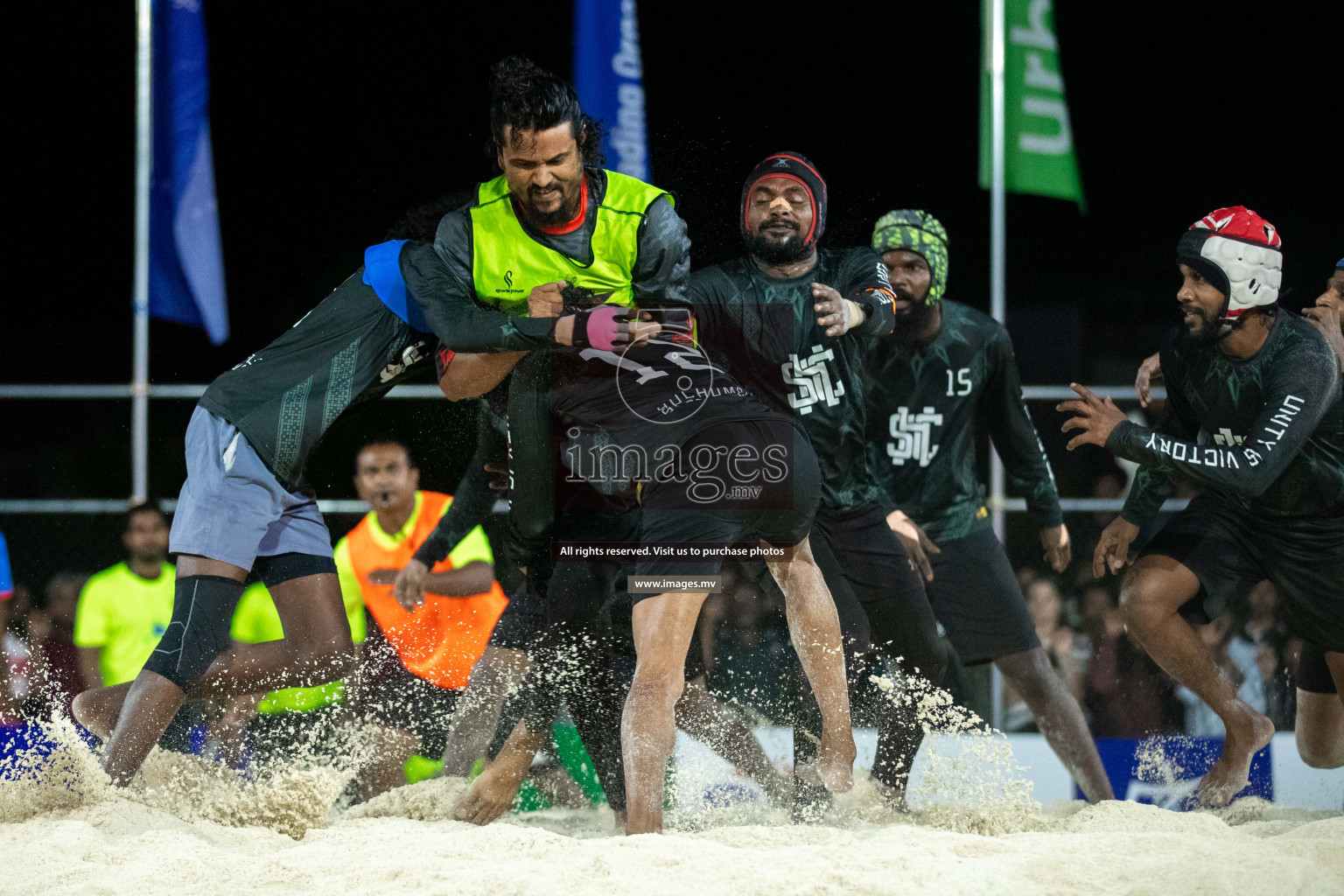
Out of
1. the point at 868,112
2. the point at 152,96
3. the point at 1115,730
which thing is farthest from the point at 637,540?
the point at 152,96

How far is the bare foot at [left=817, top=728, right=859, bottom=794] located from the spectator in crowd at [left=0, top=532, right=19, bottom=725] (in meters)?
2.75

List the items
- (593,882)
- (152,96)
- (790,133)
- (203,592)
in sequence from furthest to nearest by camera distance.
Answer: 1. (152,96)
2. (790,133)
3. (203,592)
4. (593,882)

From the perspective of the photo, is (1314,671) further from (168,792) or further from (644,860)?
(168,792)

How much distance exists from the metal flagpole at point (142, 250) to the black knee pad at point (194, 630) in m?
1.12

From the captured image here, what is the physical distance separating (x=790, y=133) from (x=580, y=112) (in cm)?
75

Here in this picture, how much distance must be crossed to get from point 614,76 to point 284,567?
201 cm

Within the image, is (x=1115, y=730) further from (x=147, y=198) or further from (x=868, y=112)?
(x=147, y=198)

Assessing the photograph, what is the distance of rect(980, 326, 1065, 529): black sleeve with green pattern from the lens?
3.79 meters

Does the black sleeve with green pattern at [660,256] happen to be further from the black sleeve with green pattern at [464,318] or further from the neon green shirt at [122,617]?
the neon green shirt at [122,617]

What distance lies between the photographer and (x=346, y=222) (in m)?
3.74

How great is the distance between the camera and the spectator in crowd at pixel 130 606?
4.07 meters

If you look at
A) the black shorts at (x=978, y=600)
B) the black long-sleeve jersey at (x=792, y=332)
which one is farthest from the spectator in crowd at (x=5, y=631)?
the black shorts at (x=978, y=600)

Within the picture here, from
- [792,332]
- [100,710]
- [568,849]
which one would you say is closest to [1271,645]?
[792,332]

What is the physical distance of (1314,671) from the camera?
3.72m
